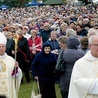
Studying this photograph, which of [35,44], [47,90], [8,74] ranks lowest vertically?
[47,90]

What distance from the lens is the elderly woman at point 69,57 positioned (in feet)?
22.4

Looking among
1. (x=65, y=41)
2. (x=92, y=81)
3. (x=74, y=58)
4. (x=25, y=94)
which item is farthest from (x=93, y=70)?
(x=25, y=94)

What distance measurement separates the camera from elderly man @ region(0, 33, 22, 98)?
7248 millimetres

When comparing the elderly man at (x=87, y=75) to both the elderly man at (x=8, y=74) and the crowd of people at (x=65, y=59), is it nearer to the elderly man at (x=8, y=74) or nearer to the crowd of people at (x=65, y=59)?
the crowd of people at (x=65, y=59)

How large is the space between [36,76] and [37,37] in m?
3.70

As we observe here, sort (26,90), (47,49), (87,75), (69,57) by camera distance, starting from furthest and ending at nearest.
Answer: (26,90), (47,49), (69,57), (87,75)

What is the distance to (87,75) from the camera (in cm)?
537

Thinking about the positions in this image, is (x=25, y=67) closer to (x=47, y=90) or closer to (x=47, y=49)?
(x=47, y=90)

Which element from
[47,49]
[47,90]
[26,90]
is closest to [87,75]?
[47,49]

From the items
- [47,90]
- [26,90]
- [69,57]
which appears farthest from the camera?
[26,90]

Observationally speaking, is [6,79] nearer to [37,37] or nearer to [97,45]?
[97,45]

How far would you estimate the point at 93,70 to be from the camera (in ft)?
17.8

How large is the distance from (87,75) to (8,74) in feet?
7.84

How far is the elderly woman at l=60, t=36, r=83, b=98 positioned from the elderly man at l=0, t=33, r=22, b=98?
977 mm
